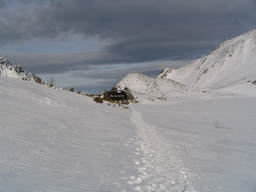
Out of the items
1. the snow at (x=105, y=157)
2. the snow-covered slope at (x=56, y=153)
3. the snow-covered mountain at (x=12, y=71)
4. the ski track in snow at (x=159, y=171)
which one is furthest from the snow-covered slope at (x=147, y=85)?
the ski track in snow at (x=159, y=171)

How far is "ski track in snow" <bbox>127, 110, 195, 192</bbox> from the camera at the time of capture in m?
5.82

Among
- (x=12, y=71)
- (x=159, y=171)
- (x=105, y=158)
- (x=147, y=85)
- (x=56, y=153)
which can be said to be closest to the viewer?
(x=159, y=171)

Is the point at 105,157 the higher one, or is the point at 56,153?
the point at 56,153

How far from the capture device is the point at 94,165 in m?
6.91

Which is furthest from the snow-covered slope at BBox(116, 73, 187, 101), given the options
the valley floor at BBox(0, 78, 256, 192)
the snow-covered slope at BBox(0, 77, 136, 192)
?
the snow-covered slope at BBox(0, 77, 136, 192)

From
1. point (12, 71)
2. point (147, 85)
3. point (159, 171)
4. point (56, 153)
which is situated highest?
point (147, 85)

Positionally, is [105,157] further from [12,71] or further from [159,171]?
[12,71]

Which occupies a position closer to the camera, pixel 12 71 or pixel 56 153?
pixel 56 153

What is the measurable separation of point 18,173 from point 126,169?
2.28m

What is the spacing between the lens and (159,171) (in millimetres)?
6762

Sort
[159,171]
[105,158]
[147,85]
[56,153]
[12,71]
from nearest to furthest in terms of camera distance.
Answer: [159,171]
[56,153]
[105,158]
[12,71]
[147,85]

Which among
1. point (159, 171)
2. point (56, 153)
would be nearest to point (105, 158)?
point (56, 153)

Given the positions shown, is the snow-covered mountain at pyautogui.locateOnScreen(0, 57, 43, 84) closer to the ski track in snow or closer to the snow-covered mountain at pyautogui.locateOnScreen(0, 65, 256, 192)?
the snow-covered mountain at pyautogui.locateOnScreen(0, 65, 256, 192)

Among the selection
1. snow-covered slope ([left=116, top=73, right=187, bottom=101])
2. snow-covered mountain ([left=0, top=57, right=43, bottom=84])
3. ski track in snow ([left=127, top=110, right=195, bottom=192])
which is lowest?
ski track in snow ([left=127, top=110, right=195, bottom=192])
